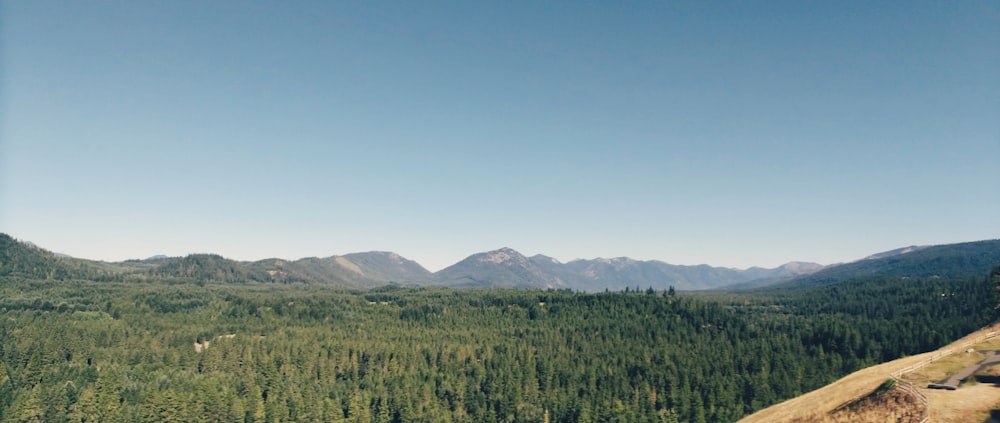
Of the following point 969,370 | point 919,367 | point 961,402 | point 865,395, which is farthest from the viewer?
point 919,367

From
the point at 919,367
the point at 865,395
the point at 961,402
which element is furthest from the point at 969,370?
the point at 961,402

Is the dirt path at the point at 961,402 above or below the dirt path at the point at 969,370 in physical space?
below

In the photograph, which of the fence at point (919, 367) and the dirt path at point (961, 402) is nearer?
the dirt path at point (961, 402)

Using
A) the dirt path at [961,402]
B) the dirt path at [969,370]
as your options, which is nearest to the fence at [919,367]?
the dirt path at [961,402]

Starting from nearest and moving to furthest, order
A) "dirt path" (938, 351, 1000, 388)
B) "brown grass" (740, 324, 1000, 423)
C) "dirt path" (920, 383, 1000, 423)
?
"dirt path" (920, 383, 1000, 423), "brown grass" (740, 324, 1000, 423), "dirt path" (938, 351, 1000, 388)

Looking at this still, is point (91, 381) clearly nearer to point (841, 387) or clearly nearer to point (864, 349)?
point (841, 387)

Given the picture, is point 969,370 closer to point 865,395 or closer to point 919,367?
point 919,367

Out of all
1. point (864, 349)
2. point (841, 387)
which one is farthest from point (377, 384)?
point (864, 349)

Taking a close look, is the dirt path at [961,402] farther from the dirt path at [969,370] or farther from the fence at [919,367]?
the dirt path at [969,370]

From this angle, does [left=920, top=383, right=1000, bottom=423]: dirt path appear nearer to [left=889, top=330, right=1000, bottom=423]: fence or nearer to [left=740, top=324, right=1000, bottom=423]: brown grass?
[left=740, top=324, right=1000, bottom=423]: brown grass

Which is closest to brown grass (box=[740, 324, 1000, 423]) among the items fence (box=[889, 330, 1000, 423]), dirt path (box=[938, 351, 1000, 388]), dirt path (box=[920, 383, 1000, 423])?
dirt path (box=[920, 383, 1000, 423])

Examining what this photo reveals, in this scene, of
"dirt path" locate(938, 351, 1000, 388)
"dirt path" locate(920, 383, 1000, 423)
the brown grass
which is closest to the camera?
"dirt path" locate(920, 383, 1000, 423)

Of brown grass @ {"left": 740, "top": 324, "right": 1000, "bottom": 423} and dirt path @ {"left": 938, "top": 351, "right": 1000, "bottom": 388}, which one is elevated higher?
dirt path @ {"left": 938, "top": 351, "right": 1000, "bottom": 388}

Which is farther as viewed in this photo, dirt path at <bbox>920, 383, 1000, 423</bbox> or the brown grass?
the brown grass
